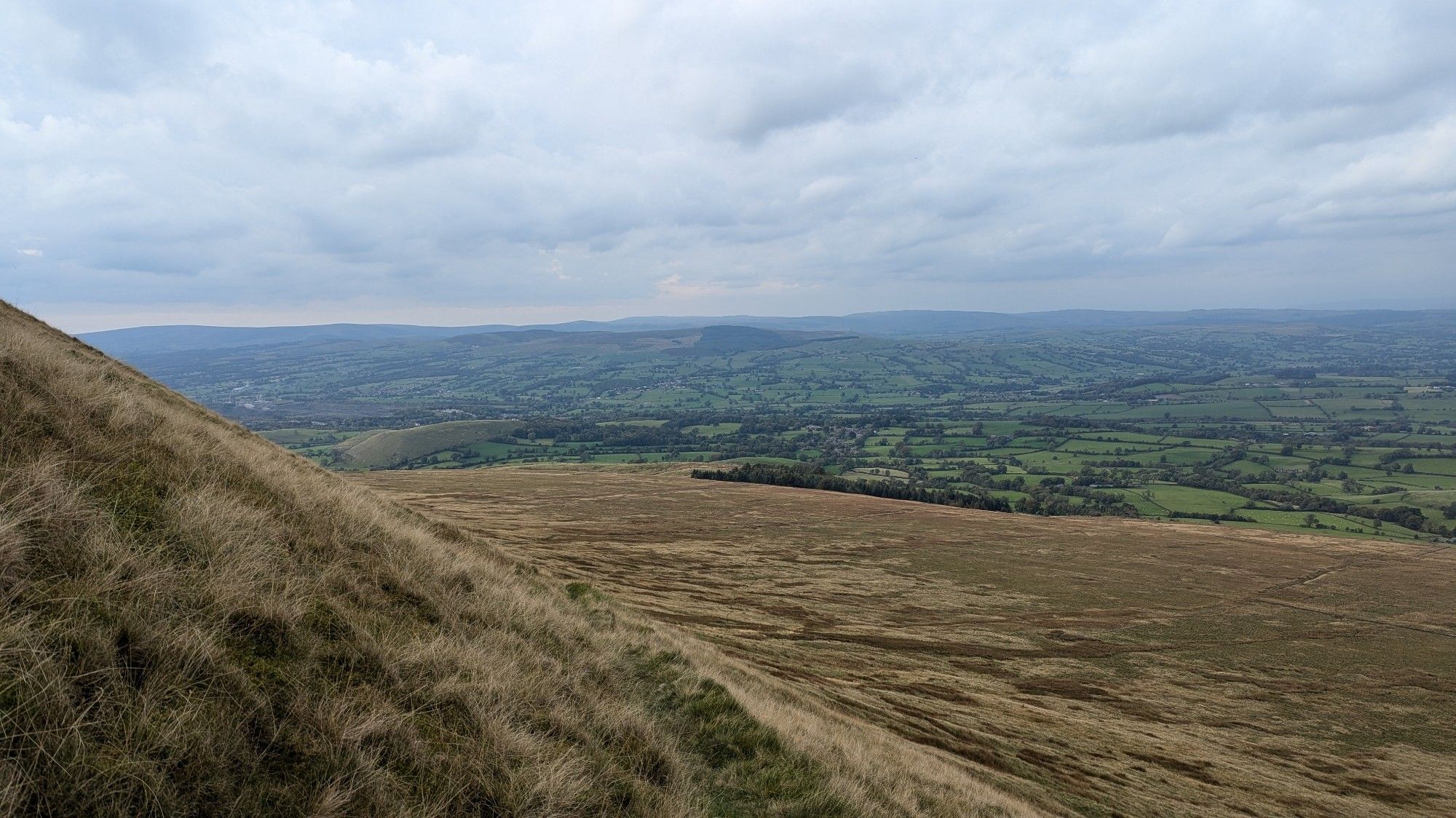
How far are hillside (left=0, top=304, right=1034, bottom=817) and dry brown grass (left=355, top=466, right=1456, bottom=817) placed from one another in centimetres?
438

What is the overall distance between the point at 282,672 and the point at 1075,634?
4741 cm

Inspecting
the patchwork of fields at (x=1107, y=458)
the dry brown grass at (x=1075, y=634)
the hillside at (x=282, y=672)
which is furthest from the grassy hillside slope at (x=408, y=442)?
the hillside at (x=282, y=672)

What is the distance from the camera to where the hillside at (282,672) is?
14.2 feet

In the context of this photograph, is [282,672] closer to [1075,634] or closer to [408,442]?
[1075,634]

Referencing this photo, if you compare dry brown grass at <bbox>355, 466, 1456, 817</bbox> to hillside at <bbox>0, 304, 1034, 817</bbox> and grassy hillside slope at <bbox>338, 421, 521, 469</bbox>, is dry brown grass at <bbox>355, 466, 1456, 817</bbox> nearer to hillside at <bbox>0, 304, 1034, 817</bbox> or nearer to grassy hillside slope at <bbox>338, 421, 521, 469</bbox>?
hillside at <bbox>0, 304, 1034, 817</bbox>

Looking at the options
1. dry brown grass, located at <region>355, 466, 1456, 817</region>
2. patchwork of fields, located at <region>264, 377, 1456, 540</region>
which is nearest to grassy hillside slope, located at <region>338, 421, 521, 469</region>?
patchwork of fields, located at <region>264, 377, 1456, 540</region>

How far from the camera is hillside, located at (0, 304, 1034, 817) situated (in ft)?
14.2

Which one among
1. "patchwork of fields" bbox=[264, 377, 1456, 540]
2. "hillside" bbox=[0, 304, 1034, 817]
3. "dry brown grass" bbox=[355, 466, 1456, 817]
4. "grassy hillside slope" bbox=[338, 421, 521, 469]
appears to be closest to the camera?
"hillside" bbox=[0, 304, 1034, 817]

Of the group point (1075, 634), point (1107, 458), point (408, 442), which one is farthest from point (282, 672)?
point (408, 442)

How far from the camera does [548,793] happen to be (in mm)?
5898

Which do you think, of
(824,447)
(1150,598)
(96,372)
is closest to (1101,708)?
(1150,598)

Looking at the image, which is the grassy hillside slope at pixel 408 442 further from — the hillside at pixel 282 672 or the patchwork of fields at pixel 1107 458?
the hillside at pixel 282 672

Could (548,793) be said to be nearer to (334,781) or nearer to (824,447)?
(334,781)

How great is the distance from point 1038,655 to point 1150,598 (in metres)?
21.9
